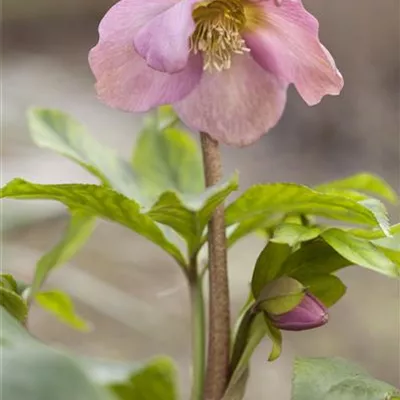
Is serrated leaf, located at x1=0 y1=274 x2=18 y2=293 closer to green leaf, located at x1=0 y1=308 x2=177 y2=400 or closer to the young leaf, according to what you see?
green leaf, located at x1=0 y1=308 x2=177 y2=400

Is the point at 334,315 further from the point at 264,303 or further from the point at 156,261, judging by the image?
the point at 264,303

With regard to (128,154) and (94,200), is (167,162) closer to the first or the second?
(94,200)

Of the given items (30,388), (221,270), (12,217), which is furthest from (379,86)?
(30,388)

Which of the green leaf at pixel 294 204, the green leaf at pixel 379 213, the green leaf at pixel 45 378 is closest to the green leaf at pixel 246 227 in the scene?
the green leaf at pixel 294 204

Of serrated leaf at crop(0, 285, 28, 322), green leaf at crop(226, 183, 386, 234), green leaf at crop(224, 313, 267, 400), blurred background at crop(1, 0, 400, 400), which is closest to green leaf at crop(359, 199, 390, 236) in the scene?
green leaf at crop(226, 183, 386, 234)

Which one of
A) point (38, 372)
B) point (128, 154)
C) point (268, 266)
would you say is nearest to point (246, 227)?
point (268, 266)

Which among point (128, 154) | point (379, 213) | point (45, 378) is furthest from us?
point (128, 154)
